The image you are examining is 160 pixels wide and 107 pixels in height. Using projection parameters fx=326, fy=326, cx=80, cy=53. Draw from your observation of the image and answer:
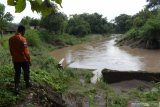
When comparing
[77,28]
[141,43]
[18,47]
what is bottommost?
→ [141,43]

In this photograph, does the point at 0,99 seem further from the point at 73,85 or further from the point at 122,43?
the point at 122,43

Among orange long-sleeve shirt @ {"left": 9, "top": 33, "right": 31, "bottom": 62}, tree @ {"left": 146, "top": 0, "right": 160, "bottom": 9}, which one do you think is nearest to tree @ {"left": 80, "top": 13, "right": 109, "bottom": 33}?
tree @ {"left": 146, "top": 0, "right": 160, "bottom": 9}

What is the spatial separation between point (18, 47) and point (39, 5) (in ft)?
15.4

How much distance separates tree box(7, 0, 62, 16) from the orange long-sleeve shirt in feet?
14.8

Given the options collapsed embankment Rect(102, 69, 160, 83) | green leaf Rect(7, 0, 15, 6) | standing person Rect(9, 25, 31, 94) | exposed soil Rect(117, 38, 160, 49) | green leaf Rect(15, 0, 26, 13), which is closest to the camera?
green leaf Rect(15, 0, 26, 13)

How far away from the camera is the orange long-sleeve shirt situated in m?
6.30

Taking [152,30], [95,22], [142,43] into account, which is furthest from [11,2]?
[95,22]

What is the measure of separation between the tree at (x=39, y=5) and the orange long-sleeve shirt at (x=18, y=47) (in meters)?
4.52

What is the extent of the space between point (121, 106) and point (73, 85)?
3.44 meters

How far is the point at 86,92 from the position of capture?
9492 mm

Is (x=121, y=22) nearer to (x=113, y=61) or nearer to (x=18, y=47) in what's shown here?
(x=113, y=61)

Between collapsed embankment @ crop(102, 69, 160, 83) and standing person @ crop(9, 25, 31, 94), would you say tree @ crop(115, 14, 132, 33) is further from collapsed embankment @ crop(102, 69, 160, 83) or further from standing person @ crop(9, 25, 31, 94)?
standing person @ crop(9, 25, 31, 94)

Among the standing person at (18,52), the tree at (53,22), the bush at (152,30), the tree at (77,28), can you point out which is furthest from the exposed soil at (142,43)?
the standing person at (18,52)

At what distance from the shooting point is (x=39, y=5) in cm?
178
